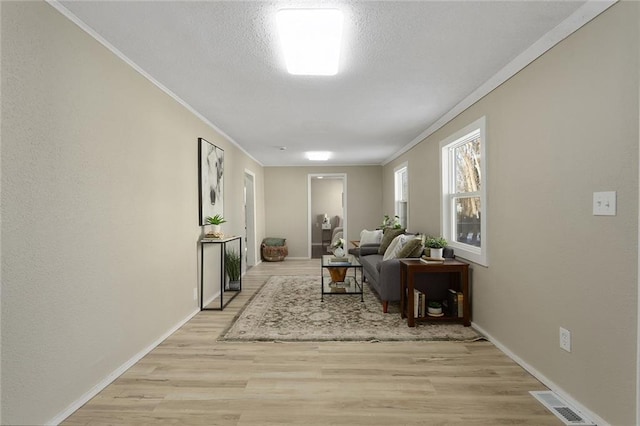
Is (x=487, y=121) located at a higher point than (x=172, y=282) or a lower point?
higher

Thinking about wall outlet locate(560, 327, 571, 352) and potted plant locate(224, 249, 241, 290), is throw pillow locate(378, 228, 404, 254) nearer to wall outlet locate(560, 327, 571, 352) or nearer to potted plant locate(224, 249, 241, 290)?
potted plant locate(224, 249, 241, 290)

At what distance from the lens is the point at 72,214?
1.98 m

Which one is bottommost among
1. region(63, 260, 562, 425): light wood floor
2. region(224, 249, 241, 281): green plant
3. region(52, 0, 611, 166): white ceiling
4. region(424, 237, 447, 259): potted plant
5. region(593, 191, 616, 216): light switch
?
region(63, 260, 562, 425): light wood floor

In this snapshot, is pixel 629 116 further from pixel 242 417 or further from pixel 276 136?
pixel 276 136

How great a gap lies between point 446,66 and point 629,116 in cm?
131

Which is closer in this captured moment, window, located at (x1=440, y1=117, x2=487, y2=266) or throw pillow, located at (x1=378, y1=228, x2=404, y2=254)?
window, located at (x1=440, y1=117, x2=487, y2=266)

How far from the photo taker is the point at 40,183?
5.78ft

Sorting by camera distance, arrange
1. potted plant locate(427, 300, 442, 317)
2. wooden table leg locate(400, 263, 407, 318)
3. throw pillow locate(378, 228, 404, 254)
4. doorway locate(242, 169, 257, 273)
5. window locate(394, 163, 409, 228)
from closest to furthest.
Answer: potted plant locate(427, 300, 442, 317) < wooden table leg locate(400, 263, 407, 318) < throw pillow locate(378, 228, 404, 254) < window locate(394, 163, 409, 228) < doorway locate(242, 169, 257, 273)

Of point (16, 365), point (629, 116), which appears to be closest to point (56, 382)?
point (16, 365)

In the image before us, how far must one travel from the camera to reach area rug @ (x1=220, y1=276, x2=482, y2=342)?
311 cm

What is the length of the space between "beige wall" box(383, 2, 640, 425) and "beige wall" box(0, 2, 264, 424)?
2966mm

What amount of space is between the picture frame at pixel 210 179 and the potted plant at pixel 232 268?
64cm

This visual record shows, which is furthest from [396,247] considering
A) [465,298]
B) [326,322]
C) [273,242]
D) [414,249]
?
[273,242]

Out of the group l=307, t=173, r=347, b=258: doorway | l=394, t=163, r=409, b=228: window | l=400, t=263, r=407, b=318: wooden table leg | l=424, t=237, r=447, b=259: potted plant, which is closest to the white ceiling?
l=424, t=237, r=447, b=259: potted plant
